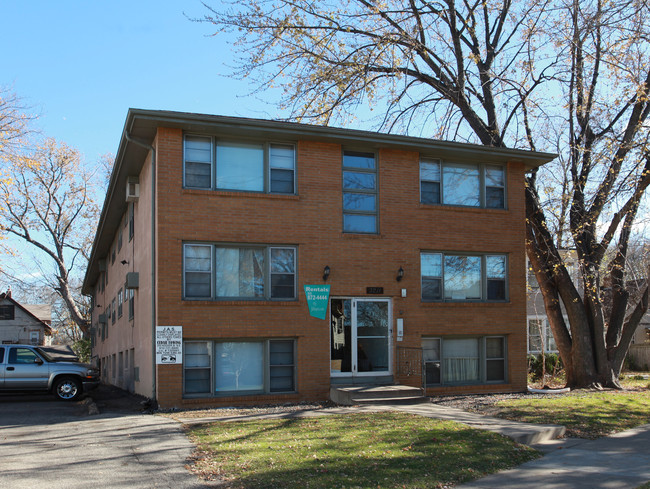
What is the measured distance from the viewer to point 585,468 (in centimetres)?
882

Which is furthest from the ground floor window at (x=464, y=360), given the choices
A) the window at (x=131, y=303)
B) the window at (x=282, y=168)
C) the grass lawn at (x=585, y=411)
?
the window at (x=131, y=303)

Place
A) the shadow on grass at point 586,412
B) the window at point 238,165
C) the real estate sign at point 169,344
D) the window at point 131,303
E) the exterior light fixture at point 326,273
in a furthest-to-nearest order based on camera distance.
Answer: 1. the window at point 131,303
2. the exterior light fixture at point 326,273
3. the window at point 238,165
4. the real estate sign at point 169,344
5. the shadow on grass at point 586,412

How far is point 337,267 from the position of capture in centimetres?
1555

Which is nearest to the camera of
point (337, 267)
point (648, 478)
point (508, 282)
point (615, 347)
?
point (648, 478)

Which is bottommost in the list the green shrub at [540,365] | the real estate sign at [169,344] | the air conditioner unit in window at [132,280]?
the green shrub at [540,365]

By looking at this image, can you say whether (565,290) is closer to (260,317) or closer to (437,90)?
(437,90)

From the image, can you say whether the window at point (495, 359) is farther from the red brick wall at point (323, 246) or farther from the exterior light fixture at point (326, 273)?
the exterior light fixture at point (326, 273)

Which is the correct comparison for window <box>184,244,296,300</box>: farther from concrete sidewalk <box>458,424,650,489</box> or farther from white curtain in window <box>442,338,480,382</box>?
concrete sidewalk <box>458,424,650,489</box>

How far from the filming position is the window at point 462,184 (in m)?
17.0

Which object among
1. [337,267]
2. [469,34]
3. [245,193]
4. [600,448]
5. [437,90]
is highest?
[469,34]

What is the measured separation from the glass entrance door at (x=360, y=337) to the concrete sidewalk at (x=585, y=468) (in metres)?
5.85

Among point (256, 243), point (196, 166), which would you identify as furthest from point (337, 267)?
point (196, 166)

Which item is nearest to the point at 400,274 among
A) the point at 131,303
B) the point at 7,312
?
the point at 131,303

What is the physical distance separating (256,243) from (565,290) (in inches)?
381
